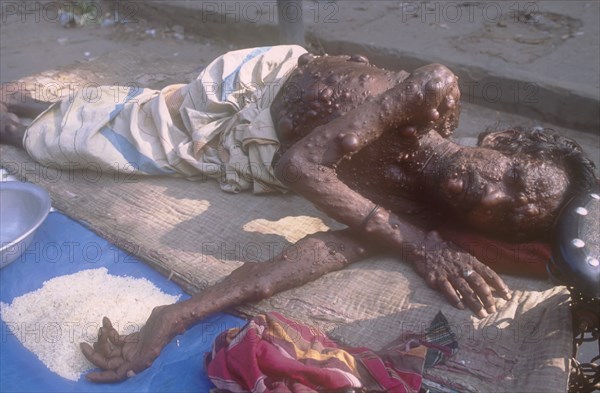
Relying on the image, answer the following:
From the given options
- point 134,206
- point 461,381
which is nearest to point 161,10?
point 134,206

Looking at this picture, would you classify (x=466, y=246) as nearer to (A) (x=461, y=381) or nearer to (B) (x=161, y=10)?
(A) (x=461, y=381)

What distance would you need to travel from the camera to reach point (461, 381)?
1.88m

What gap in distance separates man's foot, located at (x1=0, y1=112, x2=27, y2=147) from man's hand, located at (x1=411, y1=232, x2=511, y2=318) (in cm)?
234

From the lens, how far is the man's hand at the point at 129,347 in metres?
1.98

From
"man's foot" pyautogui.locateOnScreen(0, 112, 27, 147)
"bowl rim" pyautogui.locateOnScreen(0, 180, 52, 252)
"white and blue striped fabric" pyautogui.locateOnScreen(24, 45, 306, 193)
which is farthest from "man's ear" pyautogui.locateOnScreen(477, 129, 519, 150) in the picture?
"man's foot" pyautogui.locateOnScreen(0, 112, 27, 147)

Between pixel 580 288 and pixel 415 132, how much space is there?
2.85 ft

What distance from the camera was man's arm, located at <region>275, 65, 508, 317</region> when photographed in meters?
2.19

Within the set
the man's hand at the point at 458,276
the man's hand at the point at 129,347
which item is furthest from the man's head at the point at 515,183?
the man's hand at the point at 129,347

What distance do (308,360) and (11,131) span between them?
7.85 ft

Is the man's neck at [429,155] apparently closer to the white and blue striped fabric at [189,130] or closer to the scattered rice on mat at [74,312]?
the white and blue striped fabric at [189,130]

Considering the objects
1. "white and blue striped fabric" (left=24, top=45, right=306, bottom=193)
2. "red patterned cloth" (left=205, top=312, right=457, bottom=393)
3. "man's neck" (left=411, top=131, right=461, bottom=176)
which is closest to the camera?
"red patterned cloth" (left=205, top=312, right=457, bottom=393)

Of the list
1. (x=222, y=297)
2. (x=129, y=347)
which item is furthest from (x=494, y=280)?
(x=129, y=347)

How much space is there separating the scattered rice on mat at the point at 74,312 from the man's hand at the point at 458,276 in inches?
40.0

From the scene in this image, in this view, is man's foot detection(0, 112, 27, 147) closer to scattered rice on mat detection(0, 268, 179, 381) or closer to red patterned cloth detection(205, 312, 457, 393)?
scattered rice on mat detection(0, 268, 179, 381)
